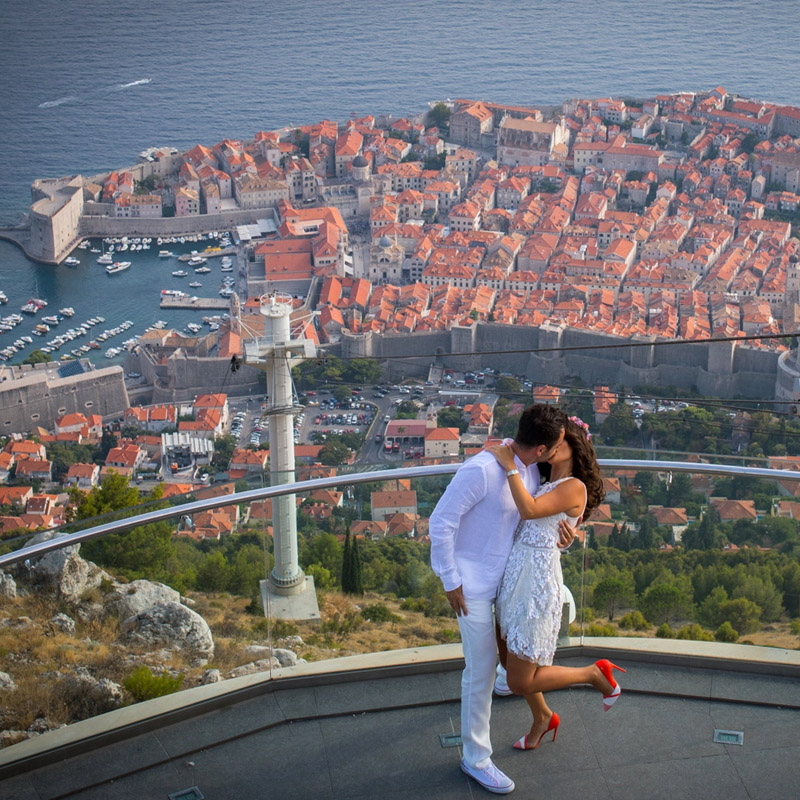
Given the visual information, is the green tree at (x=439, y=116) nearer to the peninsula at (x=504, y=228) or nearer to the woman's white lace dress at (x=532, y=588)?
the peninsula at (x=504, y=228)

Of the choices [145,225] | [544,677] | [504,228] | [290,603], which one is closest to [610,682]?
[544,677]

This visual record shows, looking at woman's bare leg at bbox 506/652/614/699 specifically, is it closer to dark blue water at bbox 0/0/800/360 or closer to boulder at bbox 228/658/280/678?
boulder at bbox 228/658/280/678

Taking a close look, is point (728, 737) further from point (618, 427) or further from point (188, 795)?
point (618, 427)

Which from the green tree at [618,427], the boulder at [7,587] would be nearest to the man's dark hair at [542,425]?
the boulder at [7,587]

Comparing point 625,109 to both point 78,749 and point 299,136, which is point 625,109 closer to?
point 299,136

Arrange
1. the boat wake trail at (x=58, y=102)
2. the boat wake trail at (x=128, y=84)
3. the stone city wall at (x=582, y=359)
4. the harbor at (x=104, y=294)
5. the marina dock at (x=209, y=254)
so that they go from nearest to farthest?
the stone city wall at (x=582, y=359) → the harbor at (x=104, y=294) → the marina dock at (x=209, y=254) → the boat wake trail at (x=58, y=102) → the boat wake trail at (x=128, y=84)

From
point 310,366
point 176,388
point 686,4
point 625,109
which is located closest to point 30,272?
point 176,388

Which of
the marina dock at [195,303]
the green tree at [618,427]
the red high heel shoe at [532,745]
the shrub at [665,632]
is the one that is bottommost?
the green tree at [618,427]

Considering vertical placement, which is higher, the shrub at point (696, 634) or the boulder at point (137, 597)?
the boulder at point (137, 597)
